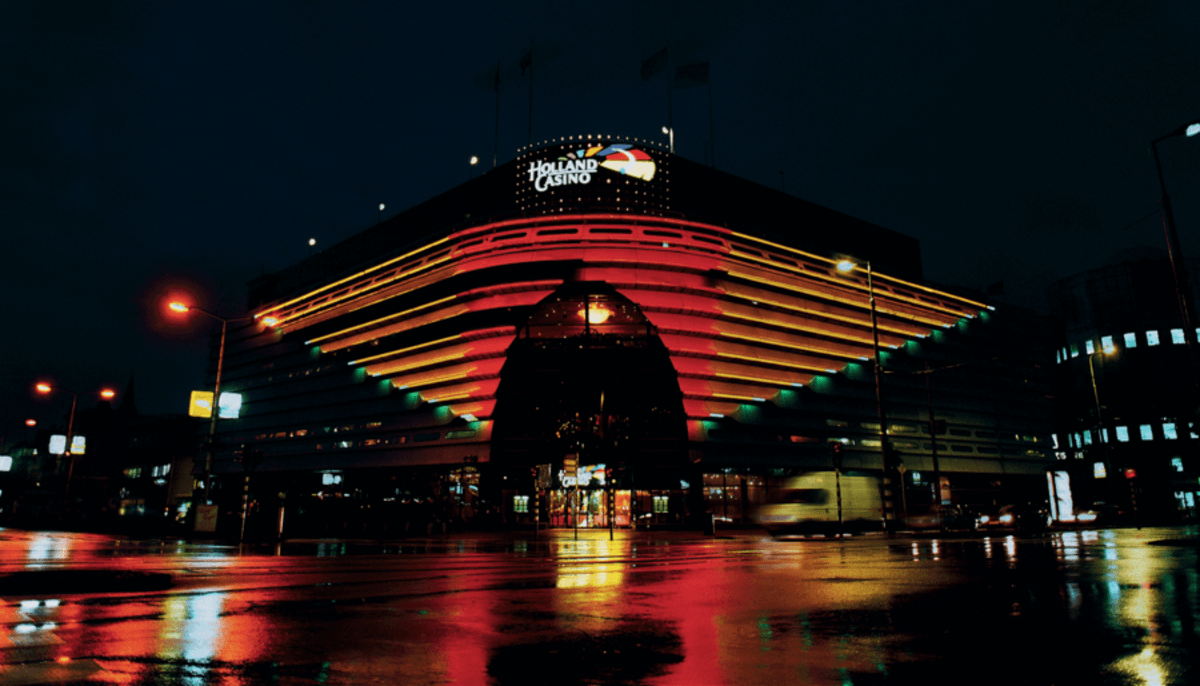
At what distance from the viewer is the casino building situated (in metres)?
55.3

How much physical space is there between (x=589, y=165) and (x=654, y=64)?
31.7ft

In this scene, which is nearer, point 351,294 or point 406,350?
point 406,350

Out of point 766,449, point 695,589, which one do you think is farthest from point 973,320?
point 695,589

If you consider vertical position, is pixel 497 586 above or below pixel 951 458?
below

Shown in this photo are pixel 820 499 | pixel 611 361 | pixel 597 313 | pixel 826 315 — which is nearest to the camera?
pixel 611 361

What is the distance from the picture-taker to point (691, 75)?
194ft

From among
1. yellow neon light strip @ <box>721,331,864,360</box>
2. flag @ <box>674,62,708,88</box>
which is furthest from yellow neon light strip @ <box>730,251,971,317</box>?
flag @ <box>674,62,708,88</box>

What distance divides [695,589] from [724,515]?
49112 mm

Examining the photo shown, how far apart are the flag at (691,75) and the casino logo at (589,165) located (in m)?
6.60

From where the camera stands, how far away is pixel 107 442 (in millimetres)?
135000

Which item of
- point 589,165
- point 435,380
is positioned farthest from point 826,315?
point 435,380

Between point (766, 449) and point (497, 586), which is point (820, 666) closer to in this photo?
point (497, 586)

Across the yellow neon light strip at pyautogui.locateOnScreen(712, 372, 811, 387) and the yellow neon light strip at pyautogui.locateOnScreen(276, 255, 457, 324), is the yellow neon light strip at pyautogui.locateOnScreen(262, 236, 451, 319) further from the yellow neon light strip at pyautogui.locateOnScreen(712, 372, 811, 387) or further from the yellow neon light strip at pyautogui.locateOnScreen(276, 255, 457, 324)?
the yellow neon light strip at pyautogui.locateOnScreen(712, 372, 811, 387)

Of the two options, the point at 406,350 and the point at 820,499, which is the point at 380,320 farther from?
the point at 820,499
